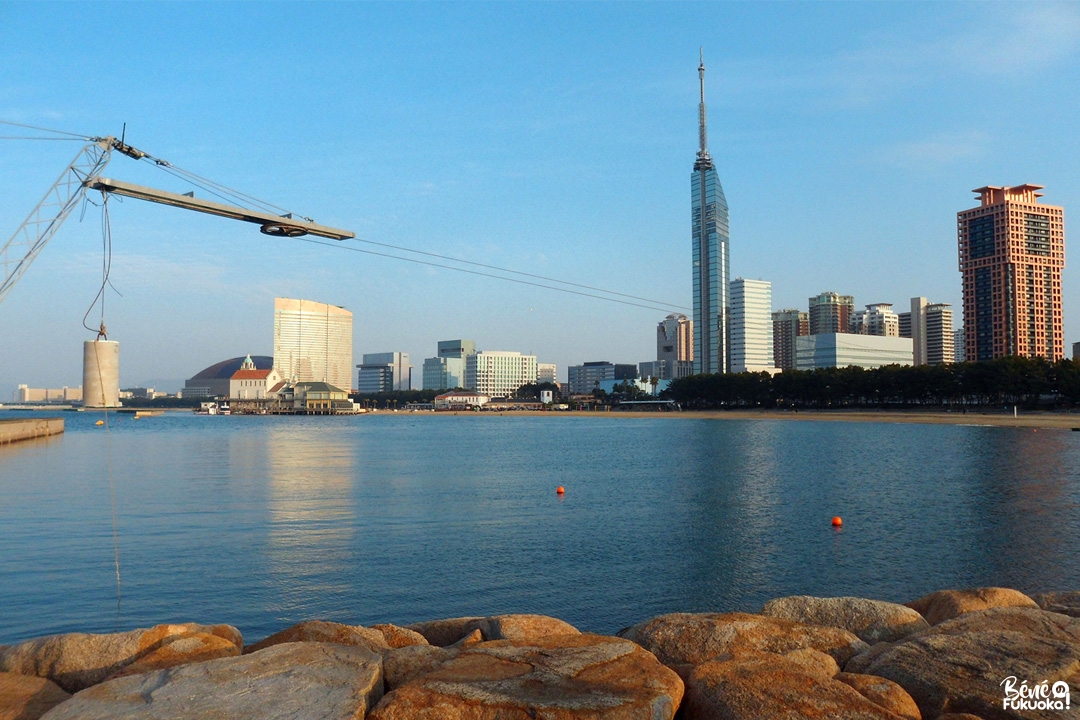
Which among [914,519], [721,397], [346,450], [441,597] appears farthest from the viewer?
[721,397]

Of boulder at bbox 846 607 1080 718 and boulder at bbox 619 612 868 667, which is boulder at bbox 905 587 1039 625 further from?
boulder at bbox 619 612 868 667

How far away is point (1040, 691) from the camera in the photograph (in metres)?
7.92

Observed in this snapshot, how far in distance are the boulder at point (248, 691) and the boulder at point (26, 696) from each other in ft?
3.50

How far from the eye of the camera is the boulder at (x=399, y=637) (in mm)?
10930

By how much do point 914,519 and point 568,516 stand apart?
46.7ft

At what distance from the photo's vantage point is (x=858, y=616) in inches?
462

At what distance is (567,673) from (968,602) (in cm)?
784

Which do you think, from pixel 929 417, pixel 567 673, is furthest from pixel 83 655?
pixel 929 417

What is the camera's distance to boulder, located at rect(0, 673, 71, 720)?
8.20 metres

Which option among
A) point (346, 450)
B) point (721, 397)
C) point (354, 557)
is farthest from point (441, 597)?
point (721, 397)

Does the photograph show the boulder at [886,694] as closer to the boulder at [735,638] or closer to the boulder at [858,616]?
the boulder at [735,638]

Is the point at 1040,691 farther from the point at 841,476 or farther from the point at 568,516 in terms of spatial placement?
the point at 841,476

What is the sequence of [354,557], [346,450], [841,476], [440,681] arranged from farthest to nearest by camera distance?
[346,450] < [841,476] < [354,557] < [440,681]

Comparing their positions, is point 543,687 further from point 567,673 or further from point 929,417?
point 929,417
